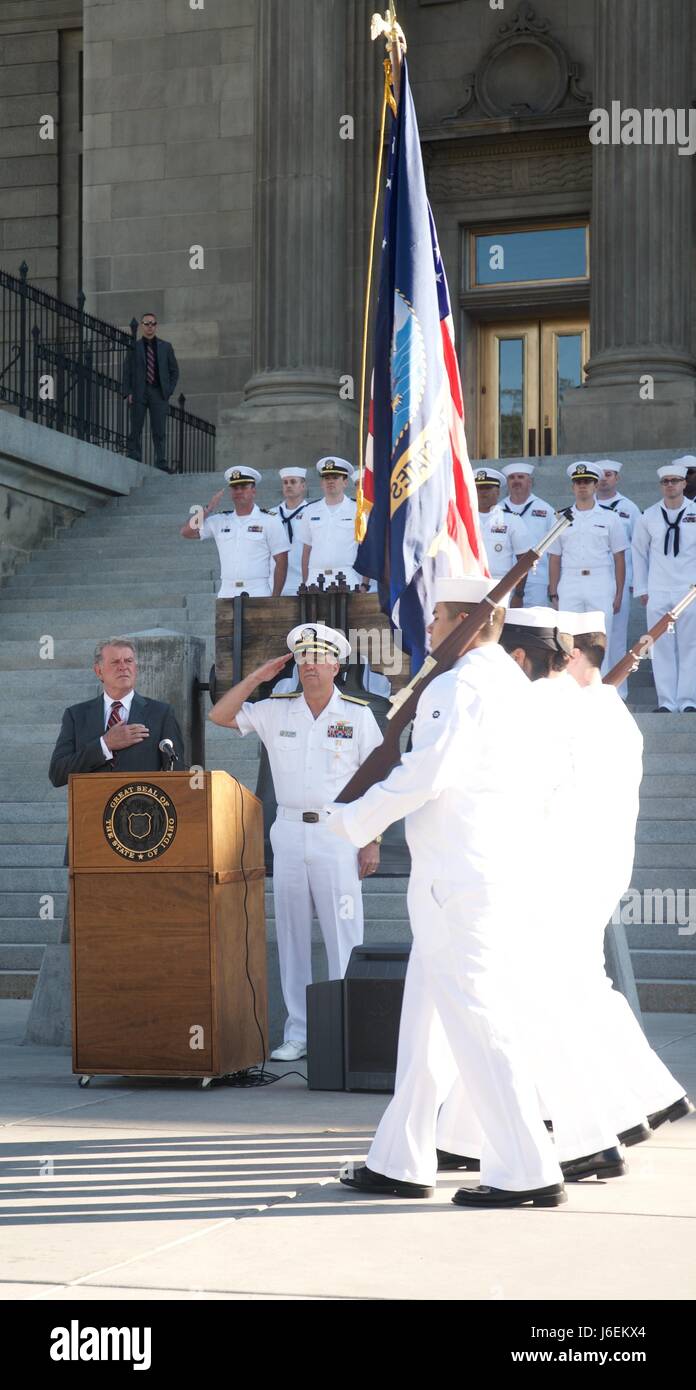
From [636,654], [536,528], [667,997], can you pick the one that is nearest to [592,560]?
[536,528]

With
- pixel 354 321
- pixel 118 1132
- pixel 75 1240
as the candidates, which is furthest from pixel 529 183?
pixel 75 1240

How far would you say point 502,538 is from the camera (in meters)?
15.3

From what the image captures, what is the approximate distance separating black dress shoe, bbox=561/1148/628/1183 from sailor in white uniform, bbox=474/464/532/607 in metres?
8.93

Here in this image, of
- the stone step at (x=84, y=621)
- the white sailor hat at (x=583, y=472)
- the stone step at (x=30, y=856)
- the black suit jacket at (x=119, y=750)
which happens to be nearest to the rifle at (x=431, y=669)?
the black suit jacket at (x=119, y=750)

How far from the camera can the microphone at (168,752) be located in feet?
28.3

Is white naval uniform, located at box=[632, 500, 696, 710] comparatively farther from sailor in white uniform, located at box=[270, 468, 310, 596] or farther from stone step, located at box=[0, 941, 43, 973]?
stone step, located at box=[0, 941, 43, 973]

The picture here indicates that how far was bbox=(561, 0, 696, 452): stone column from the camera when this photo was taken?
2156 centimetres

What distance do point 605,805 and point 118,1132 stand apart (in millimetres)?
2132

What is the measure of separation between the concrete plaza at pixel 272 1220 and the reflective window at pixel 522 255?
20857 millimetres

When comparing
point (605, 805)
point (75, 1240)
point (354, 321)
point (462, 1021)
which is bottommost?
point (75, 1240)

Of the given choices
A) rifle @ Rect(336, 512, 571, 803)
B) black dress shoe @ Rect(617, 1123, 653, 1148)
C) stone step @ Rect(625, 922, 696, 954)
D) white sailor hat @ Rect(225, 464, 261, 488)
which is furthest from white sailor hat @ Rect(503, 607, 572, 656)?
white sailor hat @ Rect(225, 464, 261, 488)

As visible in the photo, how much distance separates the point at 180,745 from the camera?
369 inches

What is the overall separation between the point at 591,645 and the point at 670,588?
7.41m
